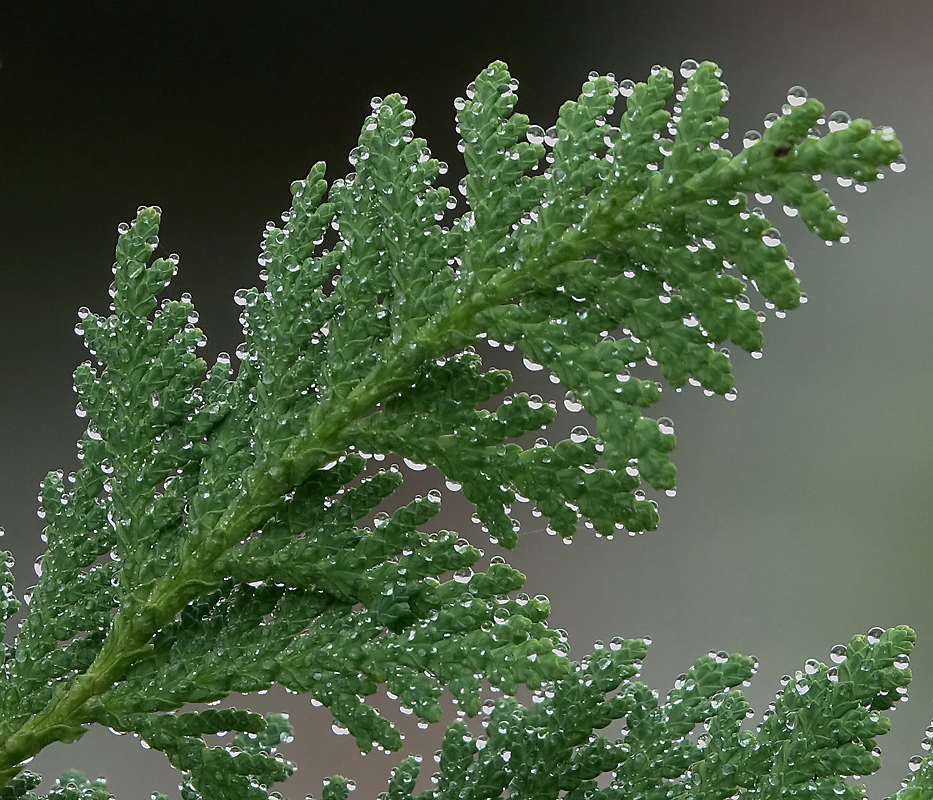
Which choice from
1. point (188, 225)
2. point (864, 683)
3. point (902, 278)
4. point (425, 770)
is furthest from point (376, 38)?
point (864, 683)

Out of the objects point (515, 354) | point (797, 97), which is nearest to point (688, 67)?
point (797, 97)

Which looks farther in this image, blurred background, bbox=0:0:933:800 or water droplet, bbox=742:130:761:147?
blurred background, bbox=0:0:933:800

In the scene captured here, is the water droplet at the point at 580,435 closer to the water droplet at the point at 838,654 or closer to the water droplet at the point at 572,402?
the water droplet at the point at 572,402

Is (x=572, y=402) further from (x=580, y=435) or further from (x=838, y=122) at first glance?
(x=838, y=122)

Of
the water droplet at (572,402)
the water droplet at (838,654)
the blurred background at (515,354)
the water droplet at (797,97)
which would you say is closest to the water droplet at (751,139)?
the water droplet at (797,97)

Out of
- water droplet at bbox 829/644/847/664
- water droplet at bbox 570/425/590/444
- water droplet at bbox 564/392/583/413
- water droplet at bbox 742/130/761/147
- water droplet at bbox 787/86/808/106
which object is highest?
water droplet at bbox 787/86/808/106

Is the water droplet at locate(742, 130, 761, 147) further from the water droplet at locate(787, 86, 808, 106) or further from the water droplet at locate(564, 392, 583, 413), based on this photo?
the water droplet at locate(564, 392, 583, 413)

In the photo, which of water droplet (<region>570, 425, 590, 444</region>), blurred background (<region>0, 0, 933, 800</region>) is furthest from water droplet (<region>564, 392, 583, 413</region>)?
blurred background (<region>0, 0, 933, 800</region>)

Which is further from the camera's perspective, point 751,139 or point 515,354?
point 515,354

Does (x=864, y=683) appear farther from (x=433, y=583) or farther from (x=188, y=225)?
(x=188, y=225)
